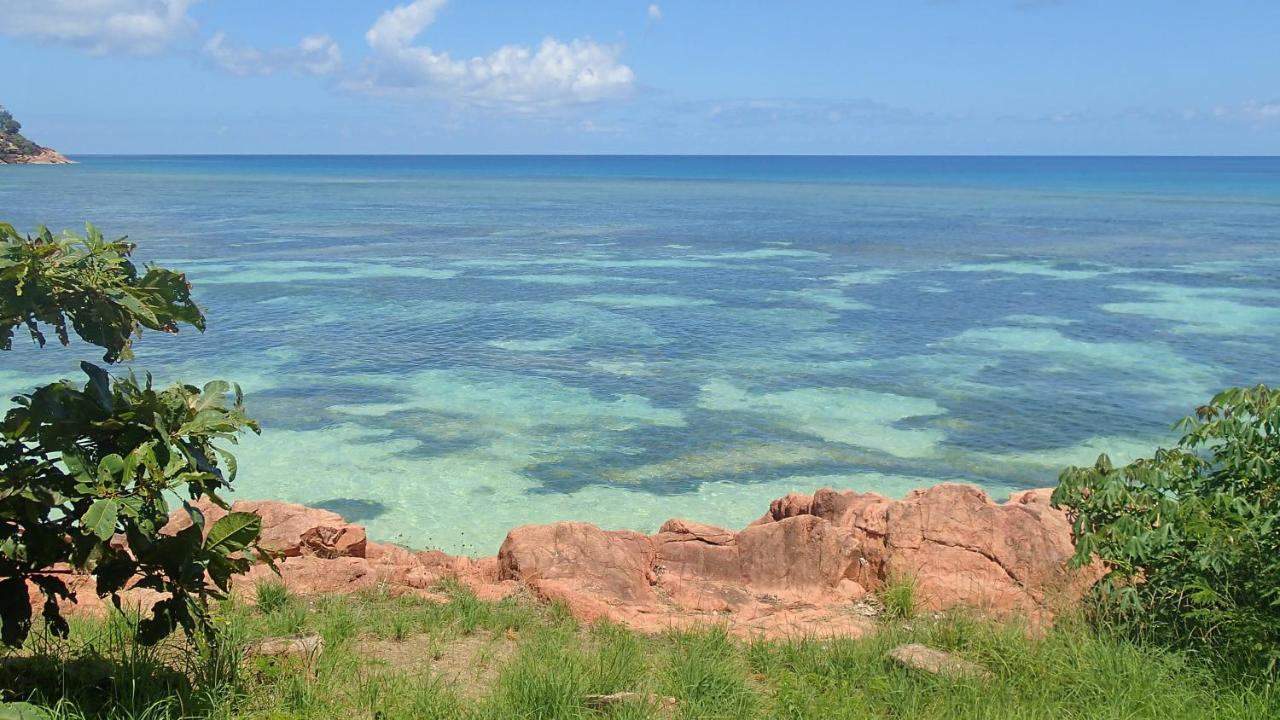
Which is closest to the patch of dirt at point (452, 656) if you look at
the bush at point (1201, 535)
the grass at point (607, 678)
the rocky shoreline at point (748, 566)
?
the grass at point (607, 678)

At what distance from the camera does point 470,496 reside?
1424 cm

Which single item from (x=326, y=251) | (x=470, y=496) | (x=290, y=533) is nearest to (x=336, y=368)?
(x=470, y=496)

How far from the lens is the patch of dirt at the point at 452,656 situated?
6.24m

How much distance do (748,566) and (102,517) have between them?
6.45m

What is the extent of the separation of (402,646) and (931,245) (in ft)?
137

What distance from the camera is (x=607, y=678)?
19.7 feet

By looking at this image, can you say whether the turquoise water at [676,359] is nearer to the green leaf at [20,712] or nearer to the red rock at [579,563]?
the red rock at [579,563]

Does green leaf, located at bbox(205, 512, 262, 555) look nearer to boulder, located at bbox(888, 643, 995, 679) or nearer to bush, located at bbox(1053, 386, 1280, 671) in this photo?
boulder, located at bbox(888, 643, 995, 679)

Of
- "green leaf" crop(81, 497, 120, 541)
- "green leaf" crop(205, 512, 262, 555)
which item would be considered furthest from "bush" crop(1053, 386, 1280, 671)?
"green leaf" crop(81, 497, 120, 541)

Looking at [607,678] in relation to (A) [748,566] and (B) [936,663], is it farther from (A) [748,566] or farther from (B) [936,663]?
(A) [748,566]
